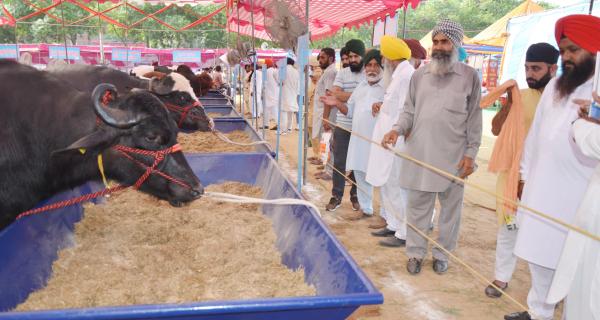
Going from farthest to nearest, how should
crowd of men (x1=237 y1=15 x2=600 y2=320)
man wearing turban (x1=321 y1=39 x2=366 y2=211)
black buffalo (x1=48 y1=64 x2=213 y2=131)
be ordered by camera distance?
black buffalo (x1=48 y1=64 x2=213 y2=131) < man wearing turban (x1=321 y1=39 x2=366 y2=211) < crowd of men (x1=237 y1=15 x2=600 y2=320)

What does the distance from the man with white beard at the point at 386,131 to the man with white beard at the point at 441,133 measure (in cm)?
50

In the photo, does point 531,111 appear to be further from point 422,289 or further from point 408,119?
point 422,289

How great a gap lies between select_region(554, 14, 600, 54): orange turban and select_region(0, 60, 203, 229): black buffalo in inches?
90.9

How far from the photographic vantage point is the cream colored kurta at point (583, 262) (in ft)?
6.37

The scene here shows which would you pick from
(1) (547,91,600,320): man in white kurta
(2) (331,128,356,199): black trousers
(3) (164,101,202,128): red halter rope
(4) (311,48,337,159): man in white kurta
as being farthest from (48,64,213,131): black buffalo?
(1) (547,91,600,320): man in white kurta

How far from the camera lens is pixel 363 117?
4.82 m

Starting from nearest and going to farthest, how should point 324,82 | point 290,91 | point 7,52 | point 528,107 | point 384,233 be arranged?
point 528,107, point 384,233, point 324,82, point 290,91, point 7,52

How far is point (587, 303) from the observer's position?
2.02m

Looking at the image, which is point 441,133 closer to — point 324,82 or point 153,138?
point 153,138

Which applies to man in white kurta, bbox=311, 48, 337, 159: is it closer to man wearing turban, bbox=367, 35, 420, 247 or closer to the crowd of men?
the crowd of men

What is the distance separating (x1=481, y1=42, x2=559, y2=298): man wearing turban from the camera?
2998mm

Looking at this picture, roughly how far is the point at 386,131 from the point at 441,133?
0.94m

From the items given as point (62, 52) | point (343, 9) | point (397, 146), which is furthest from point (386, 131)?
point (62, 52)

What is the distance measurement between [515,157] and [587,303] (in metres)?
1.21
